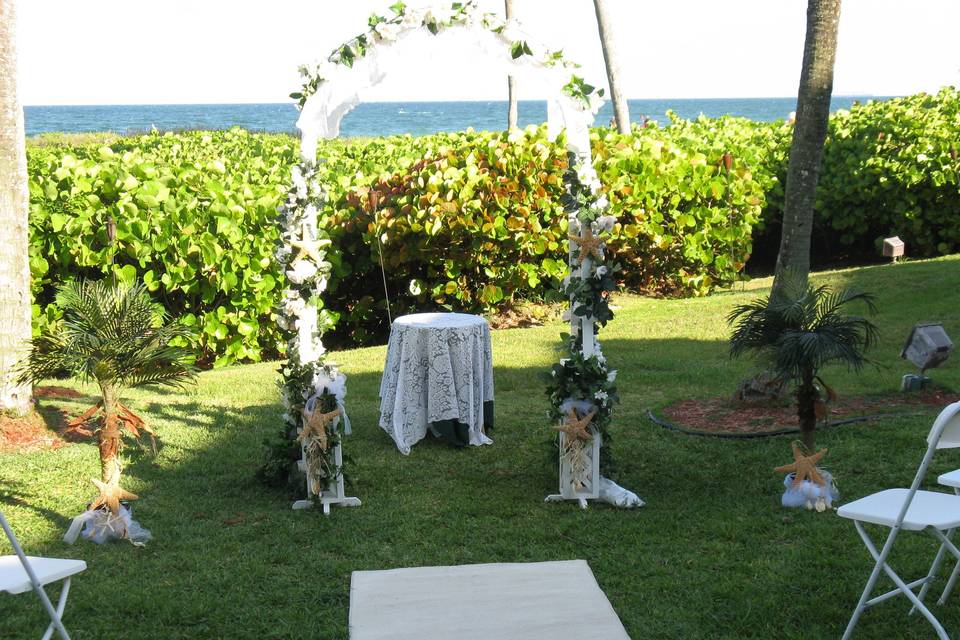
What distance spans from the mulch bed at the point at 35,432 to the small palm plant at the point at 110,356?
160 centimetres

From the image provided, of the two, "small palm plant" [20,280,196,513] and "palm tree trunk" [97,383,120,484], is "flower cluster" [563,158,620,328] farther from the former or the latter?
"palm tree trunk" [97,383,120,484]

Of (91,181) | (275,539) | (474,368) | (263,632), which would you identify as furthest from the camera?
(91,181)

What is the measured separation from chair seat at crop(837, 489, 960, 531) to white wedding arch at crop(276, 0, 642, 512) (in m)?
1.84

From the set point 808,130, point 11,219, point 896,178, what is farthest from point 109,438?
point 896,178

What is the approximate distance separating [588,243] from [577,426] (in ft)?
3.37

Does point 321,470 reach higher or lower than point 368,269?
lower

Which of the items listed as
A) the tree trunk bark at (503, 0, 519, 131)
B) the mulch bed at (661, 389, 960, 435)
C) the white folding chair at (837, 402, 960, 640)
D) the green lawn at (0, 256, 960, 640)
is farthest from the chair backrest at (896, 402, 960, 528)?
the tree trunk bark at (503, 0, 519, 131)

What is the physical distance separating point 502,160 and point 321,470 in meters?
5.59

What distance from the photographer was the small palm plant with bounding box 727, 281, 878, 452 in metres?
5.23

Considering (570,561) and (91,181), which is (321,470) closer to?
(570,561)

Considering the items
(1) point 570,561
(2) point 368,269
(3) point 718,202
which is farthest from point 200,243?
(3) point 718,202

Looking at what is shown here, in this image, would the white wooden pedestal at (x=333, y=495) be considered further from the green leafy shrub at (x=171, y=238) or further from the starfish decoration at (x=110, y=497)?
the green leafy shrub at (x=171, y=238)

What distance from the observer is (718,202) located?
11.8m

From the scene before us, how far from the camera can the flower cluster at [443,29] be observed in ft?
16.7
